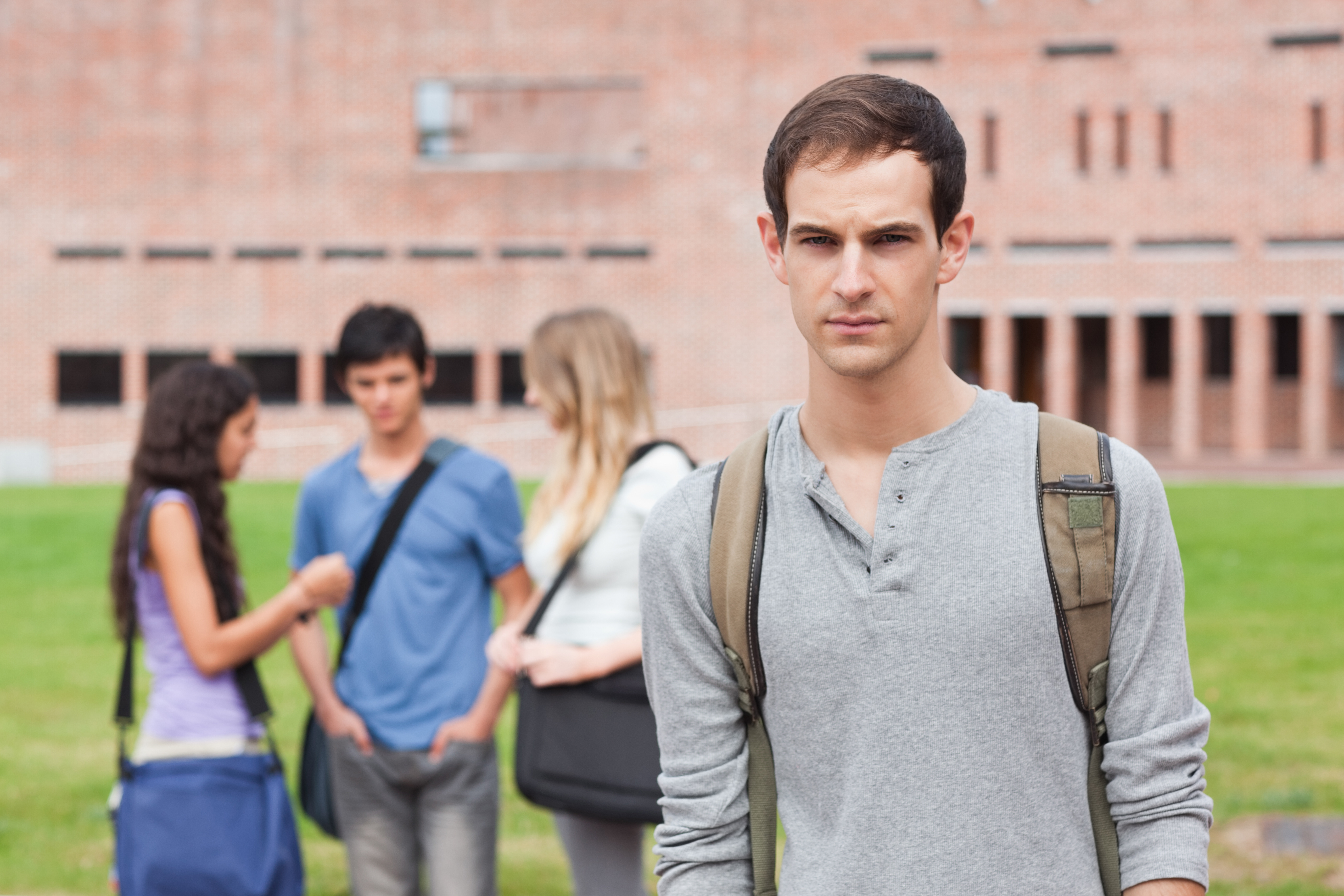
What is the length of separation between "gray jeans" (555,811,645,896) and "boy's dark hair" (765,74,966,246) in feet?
7.06

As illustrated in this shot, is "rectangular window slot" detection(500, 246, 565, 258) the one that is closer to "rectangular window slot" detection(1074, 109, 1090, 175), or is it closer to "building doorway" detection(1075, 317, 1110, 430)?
"rectangular window slot" detection(1074, 109, 1090, 175)

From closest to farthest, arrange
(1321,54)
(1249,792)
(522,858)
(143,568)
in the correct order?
1. (143,568)
2. (522,858)
3. (1249,792)
4. (1321,54)

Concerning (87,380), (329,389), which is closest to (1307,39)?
(329,389)

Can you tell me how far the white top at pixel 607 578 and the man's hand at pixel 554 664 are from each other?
0.09 m

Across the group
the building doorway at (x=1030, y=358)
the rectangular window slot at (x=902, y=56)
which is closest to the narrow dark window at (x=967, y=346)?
the building doorway at (x=1030, y=358)

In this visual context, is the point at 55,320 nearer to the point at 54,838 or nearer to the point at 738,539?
the point at 54,838

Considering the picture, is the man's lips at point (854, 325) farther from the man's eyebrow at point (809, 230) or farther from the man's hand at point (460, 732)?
the man's hand at point (460, 732)

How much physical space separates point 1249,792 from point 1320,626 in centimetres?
535

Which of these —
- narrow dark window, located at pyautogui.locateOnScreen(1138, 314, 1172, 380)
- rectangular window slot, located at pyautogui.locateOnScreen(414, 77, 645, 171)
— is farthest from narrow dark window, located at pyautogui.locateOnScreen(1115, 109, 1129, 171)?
rectangular window slot, located at pyautogui.locateOnScreen(414, 77, 645, 171)

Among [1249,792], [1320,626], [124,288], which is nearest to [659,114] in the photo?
[124,288]

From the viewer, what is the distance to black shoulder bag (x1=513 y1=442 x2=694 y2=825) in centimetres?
334

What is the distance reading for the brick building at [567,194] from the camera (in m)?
29.1

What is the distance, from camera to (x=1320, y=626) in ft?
37.2

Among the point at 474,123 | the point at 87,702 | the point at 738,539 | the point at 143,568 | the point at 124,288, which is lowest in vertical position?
the point at 87,702
